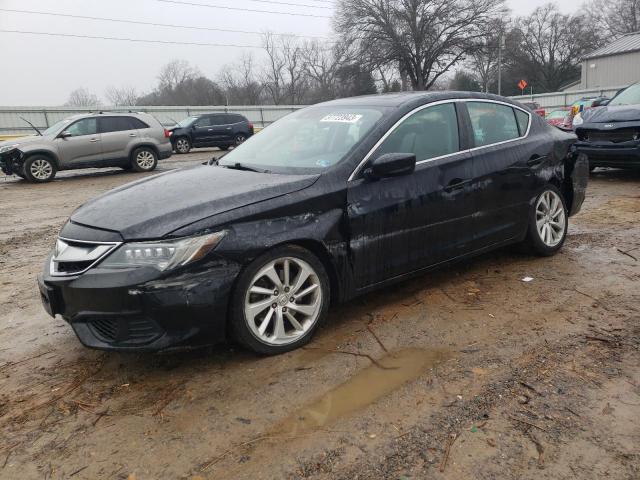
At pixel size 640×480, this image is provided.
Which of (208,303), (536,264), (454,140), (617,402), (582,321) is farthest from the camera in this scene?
(536,264)

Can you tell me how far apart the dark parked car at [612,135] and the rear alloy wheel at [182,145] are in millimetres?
16725

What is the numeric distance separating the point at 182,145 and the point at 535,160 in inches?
781

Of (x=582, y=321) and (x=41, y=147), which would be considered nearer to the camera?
(x=582, y=321)

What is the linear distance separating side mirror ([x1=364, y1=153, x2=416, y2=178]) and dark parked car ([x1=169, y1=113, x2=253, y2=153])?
→ 64.2 feet

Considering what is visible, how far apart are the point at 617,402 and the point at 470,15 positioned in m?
48.9

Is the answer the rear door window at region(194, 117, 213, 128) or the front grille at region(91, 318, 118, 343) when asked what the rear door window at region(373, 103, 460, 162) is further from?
the rear door window at region(194, 117, 213, 128)

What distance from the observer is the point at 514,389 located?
9.56 feet

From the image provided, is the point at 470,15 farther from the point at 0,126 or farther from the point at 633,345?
the point at 633,345

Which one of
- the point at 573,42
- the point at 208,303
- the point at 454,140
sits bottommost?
the point at 208,303

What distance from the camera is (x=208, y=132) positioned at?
23156 millimetres

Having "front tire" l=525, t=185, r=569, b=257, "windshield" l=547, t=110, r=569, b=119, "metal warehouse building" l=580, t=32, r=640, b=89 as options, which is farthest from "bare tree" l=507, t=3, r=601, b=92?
"front tire" l=525, t=185, r=569, b=257

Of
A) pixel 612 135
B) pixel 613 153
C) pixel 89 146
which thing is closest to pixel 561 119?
pixel 612 135

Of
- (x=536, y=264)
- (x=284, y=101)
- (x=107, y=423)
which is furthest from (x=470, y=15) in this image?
(x=107, y=423)

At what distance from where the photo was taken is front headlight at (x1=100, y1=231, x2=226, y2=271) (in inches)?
118
